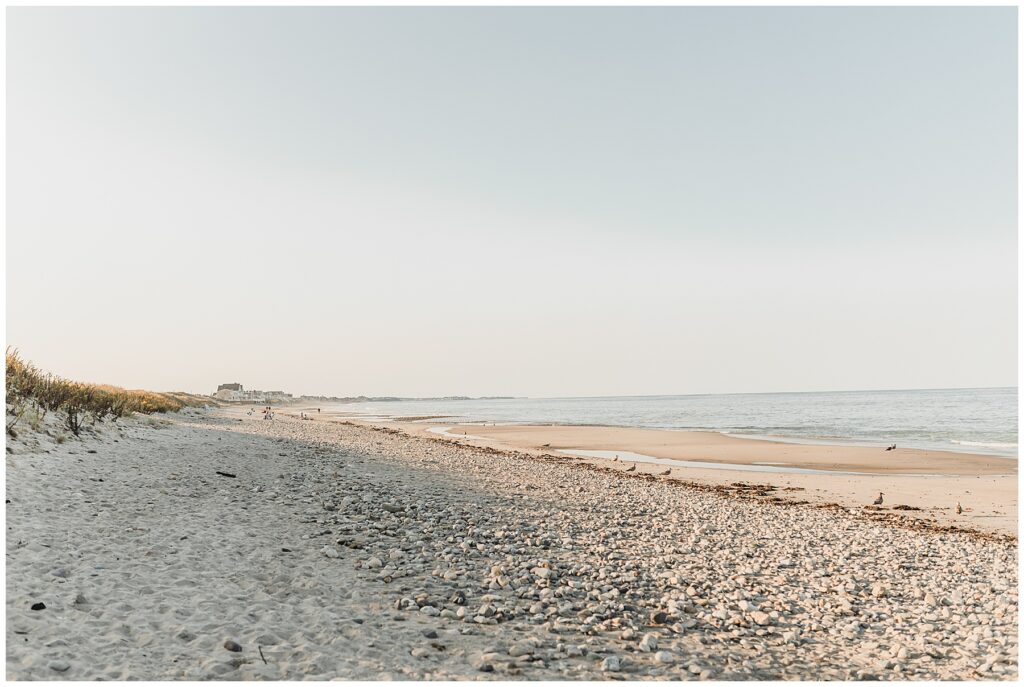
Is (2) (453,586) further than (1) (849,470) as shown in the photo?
No

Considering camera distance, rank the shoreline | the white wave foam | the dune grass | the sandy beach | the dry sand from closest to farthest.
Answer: the sandy beach < the dune grass < the shoreline < the dry sand < the white wave foam

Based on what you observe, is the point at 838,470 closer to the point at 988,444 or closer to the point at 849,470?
the point at 849,470

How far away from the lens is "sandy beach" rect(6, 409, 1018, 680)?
20.3ft

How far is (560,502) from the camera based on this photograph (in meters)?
16.7

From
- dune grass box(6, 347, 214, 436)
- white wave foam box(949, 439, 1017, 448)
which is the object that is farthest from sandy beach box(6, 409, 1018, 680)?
white wave foam box(949, 439, 1017, 448)

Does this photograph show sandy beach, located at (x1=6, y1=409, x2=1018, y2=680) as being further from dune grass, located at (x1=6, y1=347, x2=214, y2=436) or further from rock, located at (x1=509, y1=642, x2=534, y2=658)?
dune grass, located at (x1=6, y1=347, x2=214, y2=436)

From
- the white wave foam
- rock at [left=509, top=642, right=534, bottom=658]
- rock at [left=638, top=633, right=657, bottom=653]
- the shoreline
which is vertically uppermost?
rock at [left=509, top=642, right=534, bottom=658]

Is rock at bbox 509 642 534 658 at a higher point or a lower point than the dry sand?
higher

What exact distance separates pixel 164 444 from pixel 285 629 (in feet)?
58.9

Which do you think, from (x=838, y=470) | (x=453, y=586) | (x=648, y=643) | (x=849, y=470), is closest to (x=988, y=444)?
(x=849, y=470)

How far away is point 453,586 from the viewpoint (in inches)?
337

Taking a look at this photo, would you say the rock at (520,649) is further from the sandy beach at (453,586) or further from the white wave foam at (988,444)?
the white wave foam at (988,444)

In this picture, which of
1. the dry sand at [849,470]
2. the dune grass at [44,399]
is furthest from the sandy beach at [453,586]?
the dry sand at [849,470]

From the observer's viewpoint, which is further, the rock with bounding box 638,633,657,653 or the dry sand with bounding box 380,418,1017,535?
the dry sand with bounding box 380,418,1017,535
